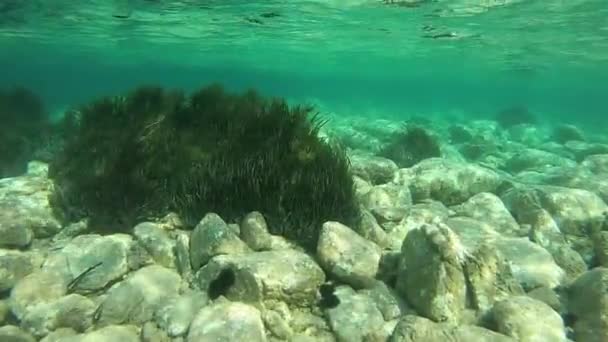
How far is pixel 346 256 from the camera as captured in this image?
5.89 m

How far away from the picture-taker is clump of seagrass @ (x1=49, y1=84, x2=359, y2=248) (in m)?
6.83

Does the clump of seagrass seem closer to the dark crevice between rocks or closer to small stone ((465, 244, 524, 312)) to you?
the dark crevice between rocks

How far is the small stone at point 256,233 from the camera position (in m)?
6.28

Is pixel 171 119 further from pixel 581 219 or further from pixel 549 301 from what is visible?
pixel 581 219

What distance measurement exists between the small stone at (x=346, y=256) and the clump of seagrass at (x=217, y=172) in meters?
0.60

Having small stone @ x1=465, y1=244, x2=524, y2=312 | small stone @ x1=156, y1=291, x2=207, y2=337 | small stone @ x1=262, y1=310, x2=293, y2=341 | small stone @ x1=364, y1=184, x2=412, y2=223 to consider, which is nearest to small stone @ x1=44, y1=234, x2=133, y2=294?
small stone @ x1=156, y1=291, x2=207, y2=337

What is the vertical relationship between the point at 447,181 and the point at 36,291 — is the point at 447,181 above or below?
below

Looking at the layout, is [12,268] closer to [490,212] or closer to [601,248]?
[490,212]

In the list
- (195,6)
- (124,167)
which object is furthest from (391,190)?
(195,6)

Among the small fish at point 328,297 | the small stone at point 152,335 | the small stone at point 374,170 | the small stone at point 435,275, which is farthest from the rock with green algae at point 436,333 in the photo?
the small stone at point 374,170

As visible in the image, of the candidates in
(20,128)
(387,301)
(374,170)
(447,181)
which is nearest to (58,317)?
(387,301)

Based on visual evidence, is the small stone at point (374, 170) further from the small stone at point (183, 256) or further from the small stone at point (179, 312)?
the small stone at point (179, 312)

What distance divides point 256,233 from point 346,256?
1315 mm

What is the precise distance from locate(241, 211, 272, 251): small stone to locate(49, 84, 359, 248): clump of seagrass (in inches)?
12.0
